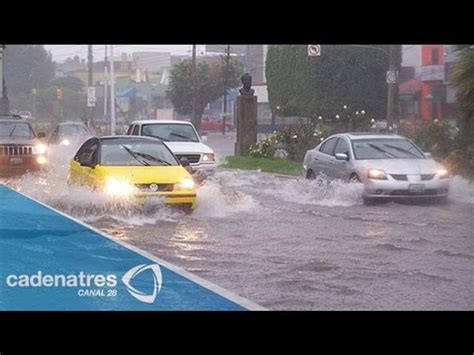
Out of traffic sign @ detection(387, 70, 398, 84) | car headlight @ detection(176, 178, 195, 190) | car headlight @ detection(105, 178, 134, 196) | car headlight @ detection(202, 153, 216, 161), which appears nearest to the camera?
car headlight @ detection(105, 178, 134, 196)

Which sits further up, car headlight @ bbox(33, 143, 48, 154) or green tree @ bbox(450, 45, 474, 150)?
green tree @ bbox(450, 45, 474, 150)

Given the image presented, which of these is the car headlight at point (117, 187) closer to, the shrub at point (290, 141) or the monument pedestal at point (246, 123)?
the monument pedestal at point (246, 123)

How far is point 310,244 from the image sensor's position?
820 centimetres

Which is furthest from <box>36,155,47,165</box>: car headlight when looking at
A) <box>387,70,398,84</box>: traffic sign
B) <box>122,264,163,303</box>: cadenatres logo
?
A: <box>387,70,398,84</box>: traffic sign

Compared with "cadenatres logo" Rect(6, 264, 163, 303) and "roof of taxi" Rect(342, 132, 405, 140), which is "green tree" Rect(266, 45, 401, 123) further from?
"cadenatres logo" Rect(6, 264, 163, 303)

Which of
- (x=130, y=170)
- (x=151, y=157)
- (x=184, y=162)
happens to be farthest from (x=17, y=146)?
(x=184, y=162)

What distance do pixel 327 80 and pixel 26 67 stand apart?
10.7 ft

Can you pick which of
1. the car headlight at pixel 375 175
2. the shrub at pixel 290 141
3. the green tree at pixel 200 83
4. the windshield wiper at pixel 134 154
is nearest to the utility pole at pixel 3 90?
the windshield wiper at pixel 134 154

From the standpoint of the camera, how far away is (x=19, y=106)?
864cm

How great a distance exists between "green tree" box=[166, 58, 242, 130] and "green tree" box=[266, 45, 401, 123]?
1.12ft

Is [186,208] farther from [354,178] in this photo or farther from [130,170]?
[354,178]

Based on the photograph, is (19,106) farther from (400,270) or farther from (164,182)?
(400,270)

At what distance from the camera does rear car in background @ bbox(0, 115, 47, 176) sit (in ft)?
27.8
